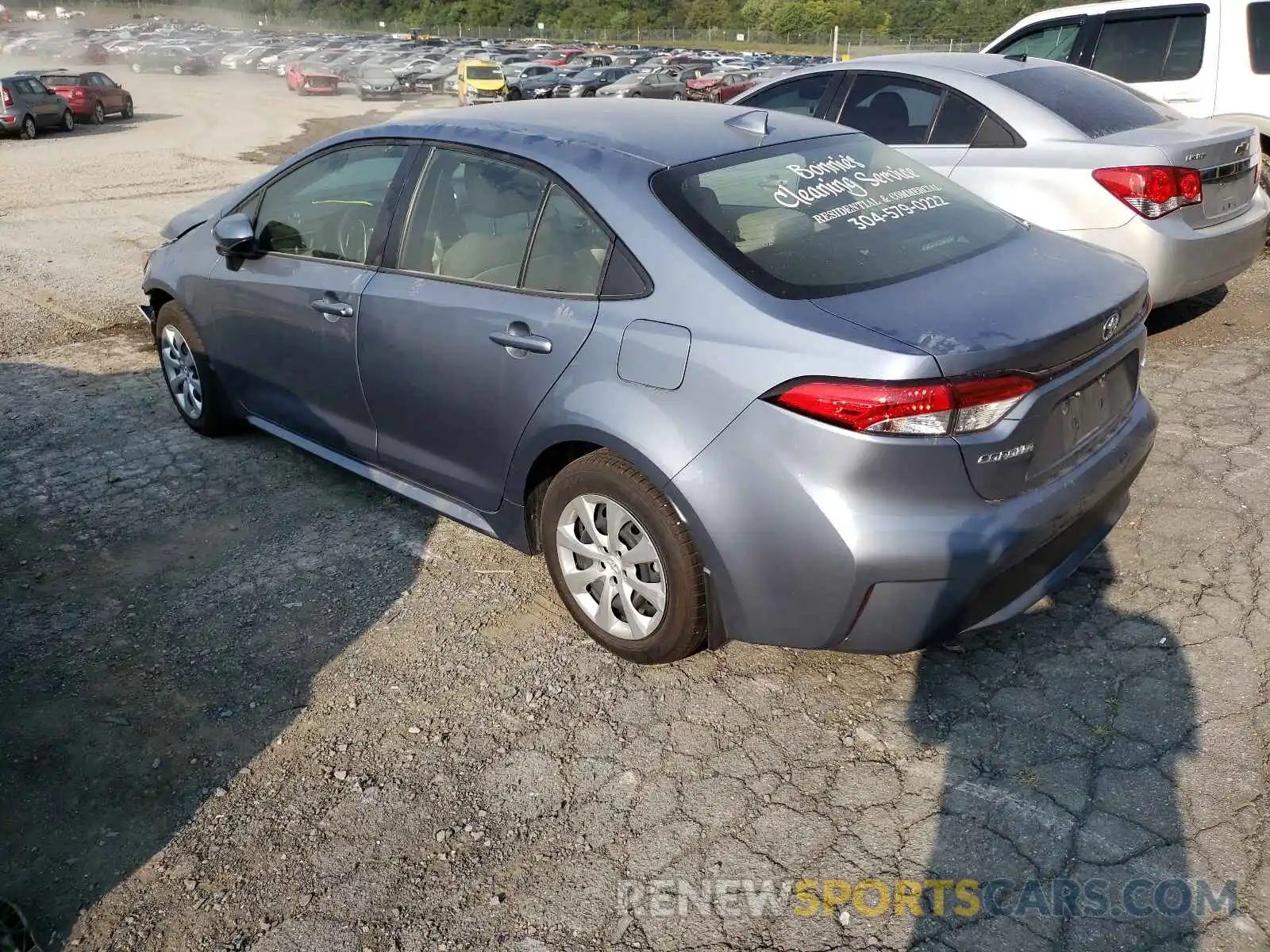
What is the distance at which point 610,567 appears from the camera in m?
3.24

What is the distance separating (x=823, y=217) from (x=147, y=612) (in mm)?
2717

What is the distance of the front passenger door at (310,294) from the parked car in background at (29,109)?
68.2 feet

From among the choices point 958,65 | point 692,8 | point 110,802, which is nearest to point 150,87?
point 958,65

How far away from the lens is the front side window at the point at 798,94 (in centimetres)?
678

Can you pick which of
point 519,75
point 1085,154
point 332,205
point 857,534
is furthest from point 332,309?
point 519,75

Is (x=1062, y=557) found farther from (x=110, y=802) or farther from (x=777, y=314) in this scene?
(x=110, y=802)

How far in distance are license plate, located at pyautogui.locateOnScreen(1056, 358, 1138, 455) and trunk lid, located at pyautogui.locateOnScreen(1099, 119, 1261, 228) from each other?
8.90ft

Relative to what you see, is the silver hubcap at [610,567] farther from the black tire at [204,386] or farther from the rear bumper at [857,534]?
the black tire at [204,386]

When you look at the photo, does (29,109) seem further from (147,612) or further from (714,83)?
(147,612)

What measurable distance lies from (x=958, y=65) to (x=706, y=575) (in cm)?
461

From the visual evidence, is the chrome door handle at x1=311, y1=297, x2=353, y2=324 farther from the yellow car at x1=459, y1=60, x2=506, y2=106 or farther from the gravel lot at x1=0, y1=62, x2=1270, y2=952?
the yellow car at x1=459, y1=60, x2=506, y2=106

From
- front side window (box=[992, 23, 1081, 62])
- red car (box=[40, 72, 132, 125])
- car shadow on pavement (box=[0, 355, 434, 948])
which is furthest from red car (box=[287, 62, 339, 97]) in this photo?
car shadow on pavement (box=[0, 355, 434, 948])

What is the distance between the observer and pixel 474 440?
11.6 feet

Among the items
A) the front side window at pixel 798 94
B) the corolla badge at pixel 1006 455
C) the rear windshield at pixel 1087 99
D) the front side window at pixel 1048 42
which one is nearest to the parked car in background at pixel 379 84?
the front side window at pixel 1048 42
